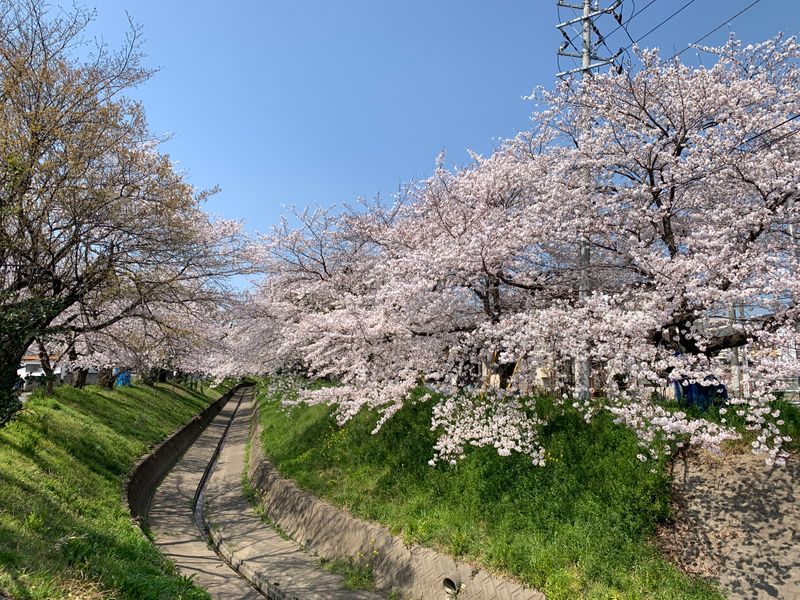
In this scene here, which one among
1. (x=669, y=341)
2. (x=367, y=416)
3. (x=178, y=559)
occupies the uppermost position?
(x=669, y=341)

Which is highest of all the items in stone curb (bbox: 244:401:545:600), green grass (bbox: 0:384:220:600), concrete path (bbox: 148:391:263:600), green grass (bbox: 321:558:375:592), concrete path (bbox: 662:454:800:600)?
concrete path (bbox: 662:454:800:600)

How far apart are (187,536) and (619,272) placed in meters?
12.3

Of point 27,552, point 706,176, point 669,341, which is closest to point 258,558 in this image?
point 27,552

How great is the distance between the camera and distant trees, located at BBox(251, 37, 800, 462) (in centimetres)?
820

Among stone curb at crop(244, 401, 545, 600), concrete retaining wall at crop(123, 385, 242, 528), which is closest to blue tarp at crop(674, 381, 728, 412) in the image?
stone curb at crop(244, 401, 545, 600)

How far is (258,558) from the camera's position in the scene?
41.8 ft

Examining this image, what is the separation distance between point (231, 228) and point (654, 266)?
16.1 metres

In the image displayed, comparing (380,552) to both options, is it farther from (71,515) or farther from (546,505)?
(71,515)

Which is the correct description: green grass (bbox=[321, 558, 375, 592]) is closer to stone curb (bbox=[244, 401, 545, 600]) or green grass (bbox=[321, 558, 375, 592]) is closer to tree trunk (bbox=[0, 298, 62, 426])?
stone curb (bbox=[244, 401, 545, 600])

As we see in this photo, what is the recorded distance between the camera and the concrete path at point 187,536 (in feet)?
37.1

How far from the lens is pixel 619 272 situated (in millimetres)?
12133

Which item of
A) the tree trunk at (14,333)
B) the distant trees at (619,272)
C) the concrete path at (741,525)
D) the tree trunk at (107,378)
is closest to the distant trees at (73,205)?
the tree trunk at (14,333)

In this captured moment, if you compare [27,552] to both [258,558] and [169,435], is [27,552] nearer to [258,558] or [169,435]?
[258,558]

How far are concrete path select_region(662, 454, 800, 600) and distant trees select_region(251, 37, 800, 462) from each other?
0.54m
